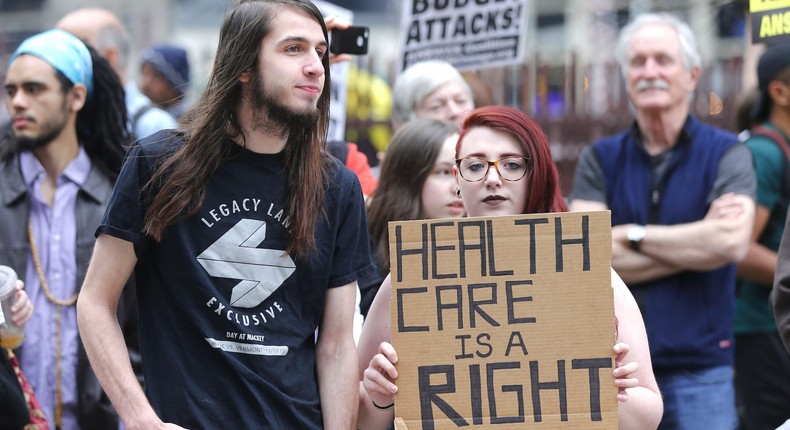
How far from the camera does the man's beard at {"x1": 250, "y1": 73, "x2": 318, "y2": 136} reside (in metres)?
3.66

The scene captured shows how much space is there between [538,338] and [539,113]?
27.9 feet

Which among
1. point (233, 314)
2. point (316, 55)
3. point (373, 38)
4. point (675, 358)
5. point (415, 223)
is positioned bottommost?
point (675, 358)

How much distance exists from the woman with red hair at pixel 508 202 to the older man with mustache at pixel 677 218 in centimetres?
185

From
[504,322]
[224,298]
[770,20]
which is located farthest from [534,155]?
[770,20]

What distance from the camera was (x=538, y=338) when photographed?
134 inches

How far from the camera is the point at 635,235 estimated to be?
560 centimetres

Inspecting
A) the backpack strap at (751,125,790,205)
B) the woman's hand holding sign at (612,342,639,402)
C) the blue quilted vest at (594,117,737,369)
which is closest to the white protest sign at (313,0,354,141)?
the blue quilted vest at (594,117,737,369)

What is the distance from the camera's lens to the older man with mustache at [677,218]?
215 inches

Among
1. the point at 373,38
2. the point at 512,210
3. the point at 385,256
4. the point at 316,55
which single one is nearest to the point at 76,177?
the point at 385,256

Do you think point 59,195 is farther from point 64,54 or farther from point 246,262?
point 246,262

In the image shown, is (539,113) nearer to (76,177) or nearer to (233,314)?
(76,177)

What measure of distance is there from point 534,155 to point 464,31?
3.51m

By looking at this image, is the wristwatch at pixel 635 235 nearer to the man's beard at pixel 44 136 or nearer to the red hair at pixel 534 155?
the red hair at pixel 534 155

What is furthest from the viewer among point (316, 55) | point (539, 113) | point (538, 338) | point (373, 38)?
point (373, 38)
